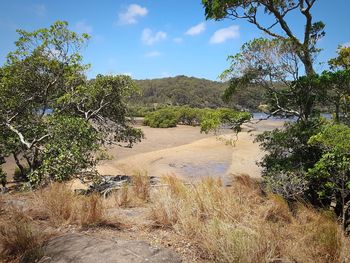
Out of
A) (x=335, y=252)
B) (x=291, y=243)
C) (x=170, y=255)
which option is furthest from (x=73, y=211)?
(x=335, y=252)

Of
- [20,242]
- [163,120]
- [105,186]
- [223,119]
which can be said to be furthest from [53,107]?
[163,120]

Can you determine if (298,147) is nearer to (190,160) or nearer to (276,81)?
(276,81)

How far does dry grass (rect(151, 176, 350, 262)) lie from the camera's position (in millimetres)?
3900

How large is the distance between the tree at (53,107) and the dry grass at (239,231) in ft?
13.9

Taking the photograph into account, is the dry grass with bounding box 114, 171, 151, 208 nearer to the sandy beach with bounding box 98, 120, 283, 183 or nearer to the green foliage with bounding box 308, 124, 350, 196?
the green foliage with bounding box 308, 124, 350, 196

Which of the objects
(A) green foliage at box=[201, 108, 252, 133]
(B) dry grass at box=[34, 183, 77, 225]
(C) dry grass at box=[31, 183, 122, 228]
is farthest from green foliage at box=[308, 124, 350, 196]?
(B) dry grass at box=[34, 183, 77, 225]

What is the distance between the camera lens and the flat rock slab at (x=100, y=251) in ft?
12.9

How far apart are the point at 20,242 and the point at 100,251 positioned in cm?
109

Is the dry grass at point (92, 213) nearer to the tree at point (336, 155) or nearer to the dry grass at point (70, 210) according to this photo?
the dry grass at point (70, 210)

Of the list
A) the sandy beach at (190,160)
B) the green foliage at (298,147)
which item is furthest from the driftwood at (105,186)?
the sandy beach at (190,160)

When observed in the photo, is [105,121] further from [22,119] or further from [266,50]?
[266,50]

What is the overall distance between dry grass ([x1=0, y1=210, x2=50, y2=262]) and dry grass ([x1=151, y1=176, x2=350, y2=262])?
6.07 feet

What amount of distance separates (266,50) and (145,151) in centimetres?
1905

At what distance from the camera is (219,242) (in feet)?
13.3
